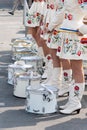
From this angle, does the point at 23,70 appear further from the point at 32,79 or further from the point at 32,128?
the point at 32,128

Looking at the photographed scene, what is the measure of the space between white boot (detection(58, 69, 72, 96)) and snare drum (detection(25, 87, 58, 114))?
66cm

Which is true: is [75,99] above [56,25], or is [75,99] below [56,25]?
below

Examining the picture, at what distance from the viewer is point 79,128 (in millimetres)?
5152

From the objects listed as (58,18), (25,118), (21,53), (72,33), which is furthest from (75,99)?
(21,53)

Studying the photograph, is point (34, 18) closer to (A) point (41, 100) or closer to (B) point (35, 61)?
(B) point (35, 61)

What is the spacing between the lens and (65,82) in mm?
6379

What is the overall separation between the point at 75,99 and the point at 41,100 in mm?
403

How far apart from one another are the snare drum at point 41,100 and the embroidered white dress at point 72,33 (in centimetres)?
49

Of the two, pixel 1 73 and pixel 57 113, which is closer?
pixel 57 113

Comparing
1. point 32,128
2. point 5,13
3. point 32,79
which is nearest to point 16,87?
point 32,79

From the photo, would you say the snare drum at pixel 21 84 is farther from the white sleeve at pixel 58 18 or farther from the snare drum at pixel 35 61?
the snare drum at pixel 35 61

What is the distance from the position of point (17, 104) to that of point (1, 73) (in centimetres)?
203

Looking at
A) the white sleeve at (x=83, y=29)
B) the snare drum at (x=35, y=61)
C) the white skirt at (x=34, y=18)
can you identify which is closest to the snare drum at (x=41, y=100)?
the white sleeve at (x=83, y=29)

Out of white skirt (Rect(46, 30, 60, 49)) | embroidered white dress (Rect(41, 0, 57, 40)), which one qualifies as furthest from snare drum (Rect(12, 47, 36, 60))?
white skirt (Rect(46, 30, 60, 49))
